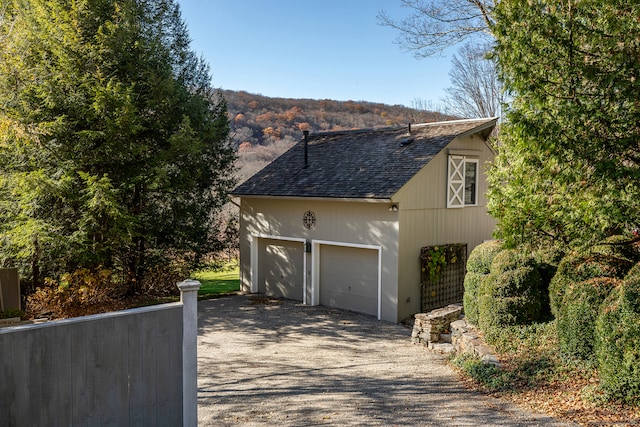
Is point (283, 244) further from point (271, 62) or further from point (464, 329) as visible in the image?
point (271, 62)

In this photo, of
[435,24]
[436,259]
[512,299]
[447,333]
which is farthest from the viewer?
[435,24]

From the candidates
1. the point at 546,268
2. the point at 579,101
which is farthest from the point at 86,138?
the point at 579,101

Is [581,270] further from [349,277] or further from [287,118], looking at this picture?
[287,118]

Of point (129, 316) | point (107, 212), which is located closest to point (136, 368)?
point (129, 316)

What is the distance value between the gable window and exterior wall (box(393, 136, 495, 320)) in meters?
0.17

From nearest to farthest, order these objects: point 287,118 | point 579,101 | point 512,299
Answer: point 579,101, point 512,299, point 287,118

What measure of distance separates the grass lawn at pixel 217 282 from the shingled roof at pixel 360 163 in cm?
376

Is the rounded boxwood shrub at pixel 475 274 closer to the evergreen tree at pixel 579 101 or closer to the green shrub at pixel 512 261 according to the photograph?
the green shrub at pixel 512 261

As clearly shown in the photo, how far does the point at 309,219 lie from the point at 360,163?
7.53ft

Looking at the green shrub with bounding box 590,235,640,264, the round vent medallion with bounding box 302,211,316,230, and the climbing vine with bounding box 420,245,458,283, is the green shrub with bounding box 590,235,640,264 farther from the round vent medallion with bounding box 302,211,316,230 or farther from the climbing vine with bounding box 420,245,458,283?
the round vent medallion with bounding box 302,211,316,230

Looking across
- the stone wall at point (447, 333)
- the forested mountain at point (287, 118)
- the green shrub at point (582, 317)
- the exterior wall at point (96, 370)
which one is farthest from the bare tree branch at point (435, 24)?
the forested mountain at point (287, 118)

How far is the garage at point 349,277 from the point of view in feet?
43.9

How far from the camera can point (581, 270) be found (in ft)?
25.7

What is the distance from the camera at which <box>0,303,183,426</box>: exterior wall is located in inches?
173
